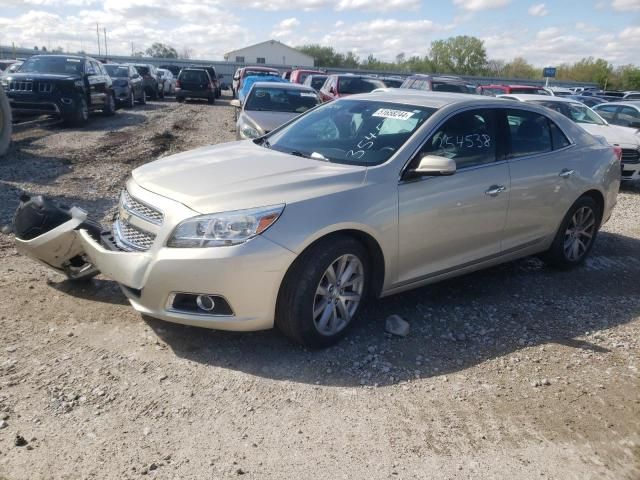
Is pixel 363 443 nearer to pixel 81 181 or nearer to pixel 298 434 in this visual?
pixel 298 434

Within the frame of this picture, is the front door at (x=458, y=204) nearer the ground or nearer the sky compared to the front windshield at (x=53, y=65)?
nearer the ground

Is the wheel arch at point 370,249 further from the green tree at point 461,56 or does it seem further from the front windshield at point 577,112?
the green tree at point 461,56

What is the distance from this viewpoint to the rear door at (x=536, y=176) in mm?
4908

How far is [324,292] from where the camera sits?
378cm

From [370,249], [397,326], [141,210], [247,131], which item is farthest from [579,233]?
[247,131]

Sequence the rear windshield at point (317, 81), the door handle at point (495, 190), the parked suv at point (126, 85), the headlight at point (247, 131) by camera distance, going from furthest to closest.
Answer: the rear windshield at point (317, 81)
the parked suv at point (126, 85)
the headlight at point (247, 131)
the door handle at point (495, 190)

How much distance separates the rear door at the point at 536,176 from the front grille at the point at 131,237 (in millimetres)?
2955

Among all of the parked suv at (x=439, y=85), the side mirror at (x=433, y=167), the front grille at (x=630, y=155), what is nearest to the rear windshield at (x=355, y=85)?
the parked suv at (x=439, y=85)

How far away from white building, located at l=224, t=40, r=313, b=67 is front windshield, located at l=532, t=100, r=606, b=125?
75723 millimetres

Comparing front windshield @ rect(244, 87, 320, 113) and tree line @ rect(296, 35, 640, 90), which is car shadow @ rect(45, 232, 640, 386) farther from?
tree line @ rect(296, 35, 640, 90)

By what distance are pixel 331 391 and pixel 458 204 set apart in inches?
71.0

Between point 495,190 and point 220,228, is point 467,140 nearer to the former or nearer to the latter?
point 495,190

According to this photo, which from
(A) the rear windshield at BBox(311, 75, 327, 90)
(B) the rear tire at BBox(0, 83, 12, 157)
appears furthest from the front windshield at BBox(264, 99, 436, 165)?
(A) the rear windshield at BBox(311, 75, 327, 90)

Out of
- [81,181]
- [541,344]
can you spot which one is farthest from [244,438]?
[81,181]
